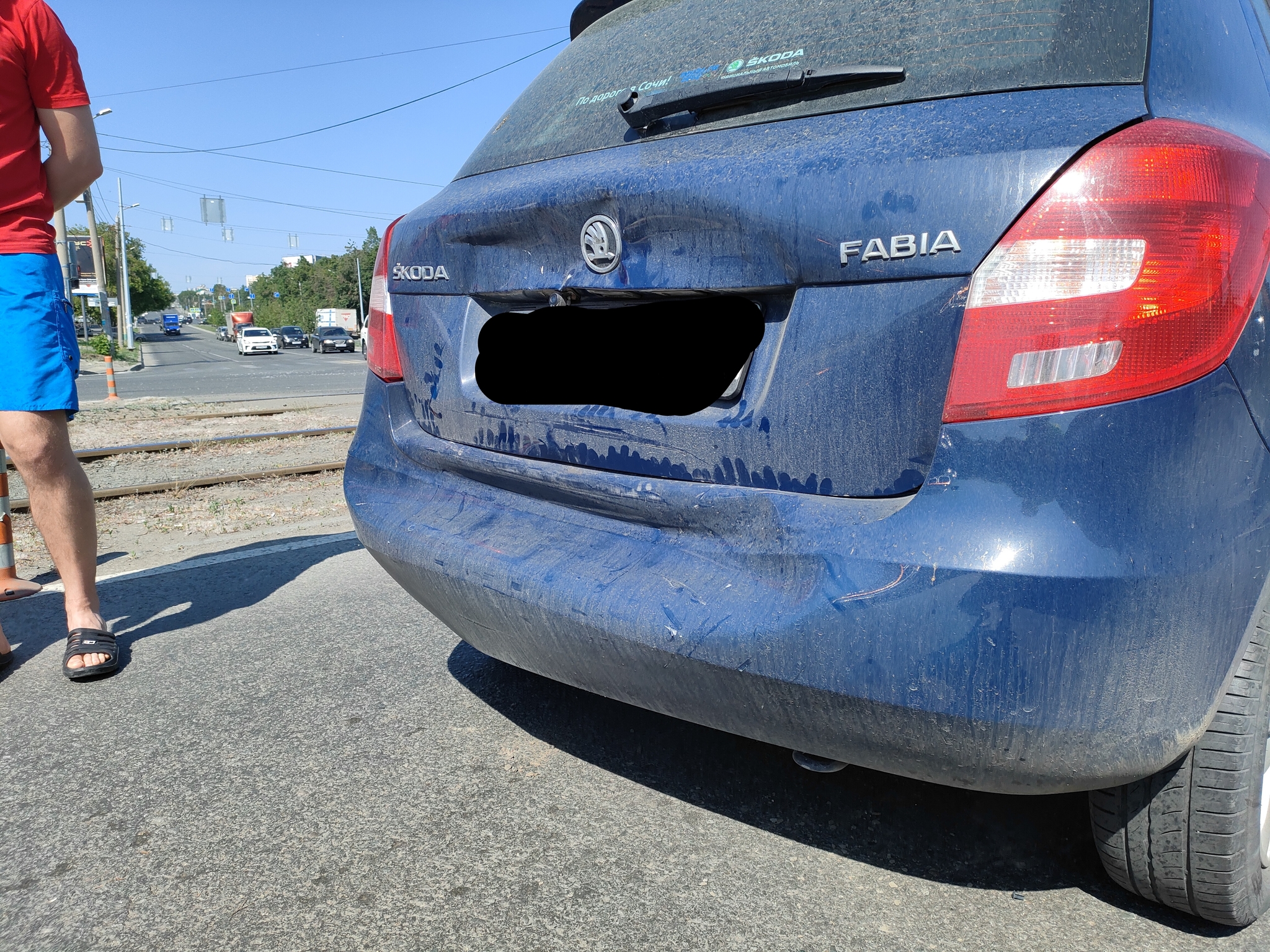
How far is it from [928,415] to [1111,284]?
0.29 m

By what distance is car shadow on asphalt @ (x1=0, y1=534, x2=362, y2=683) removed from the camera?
10.9ft

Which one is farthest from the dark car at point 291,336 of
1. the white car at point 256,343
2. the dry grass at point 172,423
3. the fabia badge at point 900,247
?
the fabia badge at point 900,247

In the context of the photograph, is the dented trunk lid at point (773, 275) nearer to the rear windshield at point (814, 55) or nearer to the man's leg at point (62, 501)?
the rear windshield at point (814, 55)

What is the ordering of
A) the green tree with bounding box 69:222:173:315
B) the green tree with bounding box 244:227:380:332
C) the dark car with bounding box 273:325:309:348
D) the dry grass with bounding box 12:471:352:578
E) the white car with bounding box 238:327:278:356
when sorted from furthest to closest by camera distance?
the green tree with bounding box 244:227:380:332 → the green tree with bounding box 69:222:173:315 → the dark car with bounding box 273:325:309:348 → the white car with bounding box 238:327:278:356 → the dry grass with bounding box 12:471:352:578

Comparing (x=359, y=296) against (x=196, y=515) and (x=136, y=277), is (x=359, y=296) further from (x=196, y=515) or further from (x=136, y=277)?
(x=196, y=515)

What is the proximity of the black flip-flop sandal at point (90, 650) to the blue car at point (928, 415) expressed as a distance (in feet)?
5.02

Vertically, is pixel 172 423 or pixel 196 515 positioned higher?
pixel 196 515

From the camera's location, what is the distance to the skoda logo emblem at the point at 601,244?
1.75 meters

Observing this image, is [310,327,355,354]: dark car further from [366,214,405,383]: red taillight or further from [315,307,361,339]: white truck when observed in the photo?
[366,214,405,383]: red taillight

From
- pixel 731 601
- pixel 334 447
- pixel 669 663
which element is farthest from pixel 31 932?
pixel 334 447

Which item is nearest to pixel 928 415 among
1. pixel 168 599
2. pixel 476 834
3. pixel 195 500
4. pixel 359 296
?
pixel 476 834

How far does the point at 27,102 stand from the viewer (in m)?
2.89

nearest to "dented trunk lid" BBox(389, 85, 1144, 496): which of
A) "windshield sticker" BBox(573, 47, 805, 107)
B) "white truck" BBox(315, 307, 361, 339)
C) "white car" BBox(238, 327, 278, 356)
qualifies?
"windshield sticker" BBox(573, 47, 805, 107)

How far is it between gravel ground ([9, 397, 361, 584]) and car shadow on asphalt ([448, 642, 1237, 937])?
2.91m
